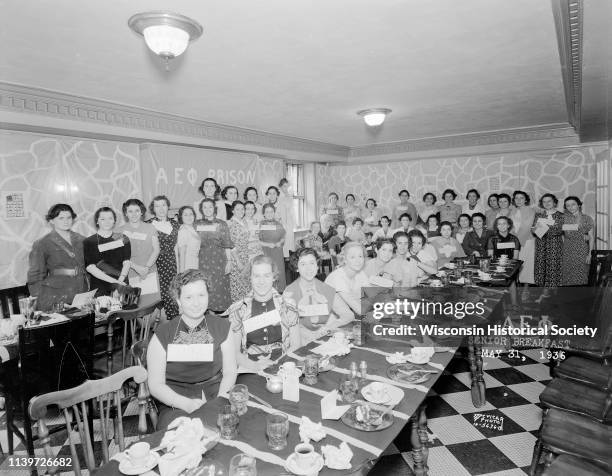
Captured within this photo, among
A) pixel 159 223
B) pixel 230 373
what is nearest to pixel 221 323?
pixel 230 373

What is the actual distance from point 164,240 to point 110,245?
0.90m

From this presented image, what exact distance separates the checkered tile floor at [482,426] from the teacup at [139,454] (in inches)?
65.7

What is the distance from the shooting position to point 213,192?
6590 millimetres

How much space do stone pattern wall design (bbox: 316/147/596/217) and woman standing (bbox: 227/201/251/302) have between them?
4238 millimetres

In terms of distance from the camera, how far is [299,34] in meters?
3.00

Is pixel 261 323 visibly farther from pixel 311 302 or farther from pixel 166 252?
pixel 166 252

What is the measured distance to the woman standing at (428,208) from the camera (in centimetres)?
859

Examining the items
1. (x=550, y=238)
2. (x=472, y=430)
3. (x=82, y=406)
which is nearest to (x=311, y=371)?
(x=82, y=406)

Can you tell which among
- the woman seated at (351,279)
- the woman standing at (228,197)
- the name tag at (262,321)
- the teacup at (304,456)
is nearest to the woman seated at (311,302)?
the woman seated at (351,279)

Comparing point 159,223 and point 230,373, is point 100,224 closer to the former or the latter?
point 159,223

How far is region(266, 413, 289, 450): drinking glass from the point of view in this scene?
61.0 inches

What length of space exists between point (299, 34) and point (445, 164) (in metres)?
6.82

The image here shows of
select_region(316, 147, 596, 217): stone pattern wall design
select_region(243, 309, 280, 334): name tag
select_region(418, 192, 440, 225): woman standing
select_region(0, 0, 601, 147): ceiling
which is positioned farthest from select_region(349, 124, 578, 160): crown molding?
select_region(243, 309, 280, 334): name tag

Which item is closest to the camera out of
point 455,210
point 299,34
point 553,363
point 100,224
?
point 299,34
